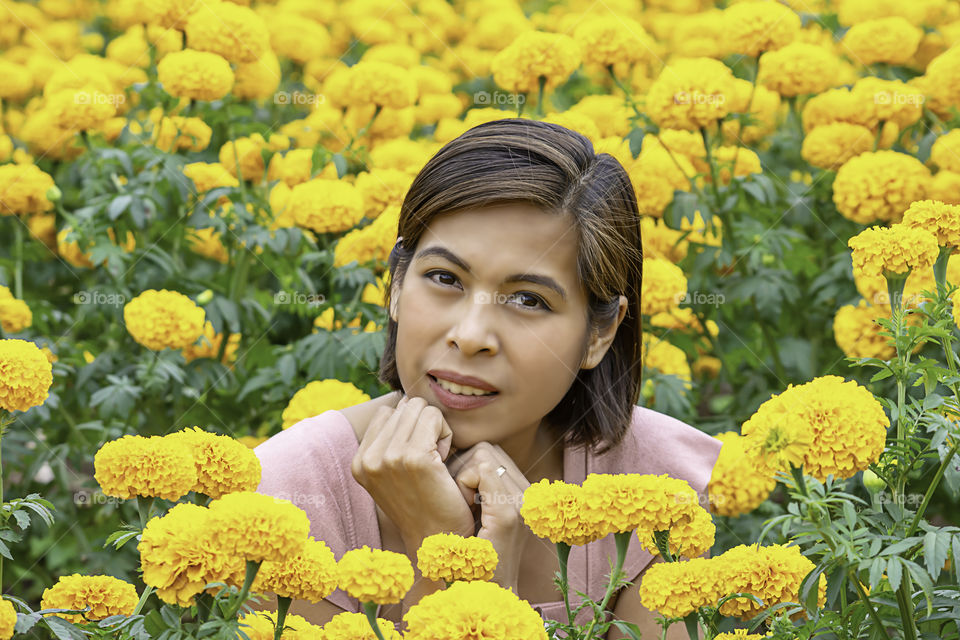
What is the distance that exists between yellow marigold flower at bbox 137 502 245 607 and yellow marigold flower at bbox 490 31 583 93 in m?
2.45

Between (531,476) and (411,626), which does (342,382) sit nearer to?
(531,476)

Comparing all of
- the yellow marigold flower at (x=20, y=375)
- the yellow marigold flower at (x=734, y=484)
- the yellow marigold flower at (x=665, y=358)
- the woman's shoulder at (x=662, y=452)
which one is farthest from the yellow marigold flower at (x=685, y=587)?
the yellow marigold flower at (x=665, y=358)

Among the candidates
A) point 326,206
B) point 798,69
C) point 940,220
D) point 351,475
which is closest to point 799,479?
point 940,220

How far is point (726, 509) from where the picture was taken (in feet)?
9.49

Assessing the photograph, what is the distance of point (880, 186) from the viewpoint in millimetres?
3238

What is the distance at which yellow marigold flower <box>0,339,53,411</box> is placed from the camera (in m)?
1.61

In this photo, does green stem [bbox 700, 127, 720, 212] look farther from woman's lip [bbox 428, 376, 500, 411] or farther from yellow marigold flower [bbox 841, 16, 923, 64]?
woman's lip [bbox 428, 376, 500, 411]

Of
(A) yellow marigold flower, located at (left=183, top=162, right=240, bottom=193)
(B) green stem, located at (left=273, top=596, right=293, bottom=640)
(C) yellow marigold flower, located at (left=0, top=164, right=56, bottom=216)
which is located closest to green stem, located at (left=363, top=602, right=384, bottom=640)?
(B) green stem, located at (left=273, top=596, right=293, bottom=640)

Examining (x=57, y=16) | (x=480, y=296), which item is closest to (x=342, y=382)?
(x=480, y=296)

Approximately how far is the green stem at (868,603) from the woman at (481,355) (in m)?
0.80

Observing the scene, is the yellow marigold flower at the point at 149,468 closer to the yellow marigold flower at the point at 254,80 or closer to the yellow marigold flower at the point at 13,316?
the yellow marigold flower at the point at 13,316

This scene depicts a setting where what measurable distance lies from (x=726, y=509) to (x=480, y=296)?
1.03 meters

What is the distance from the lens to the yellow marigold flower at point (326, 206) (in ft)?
10.4

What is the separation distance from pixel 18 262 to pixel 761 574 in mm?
2681
